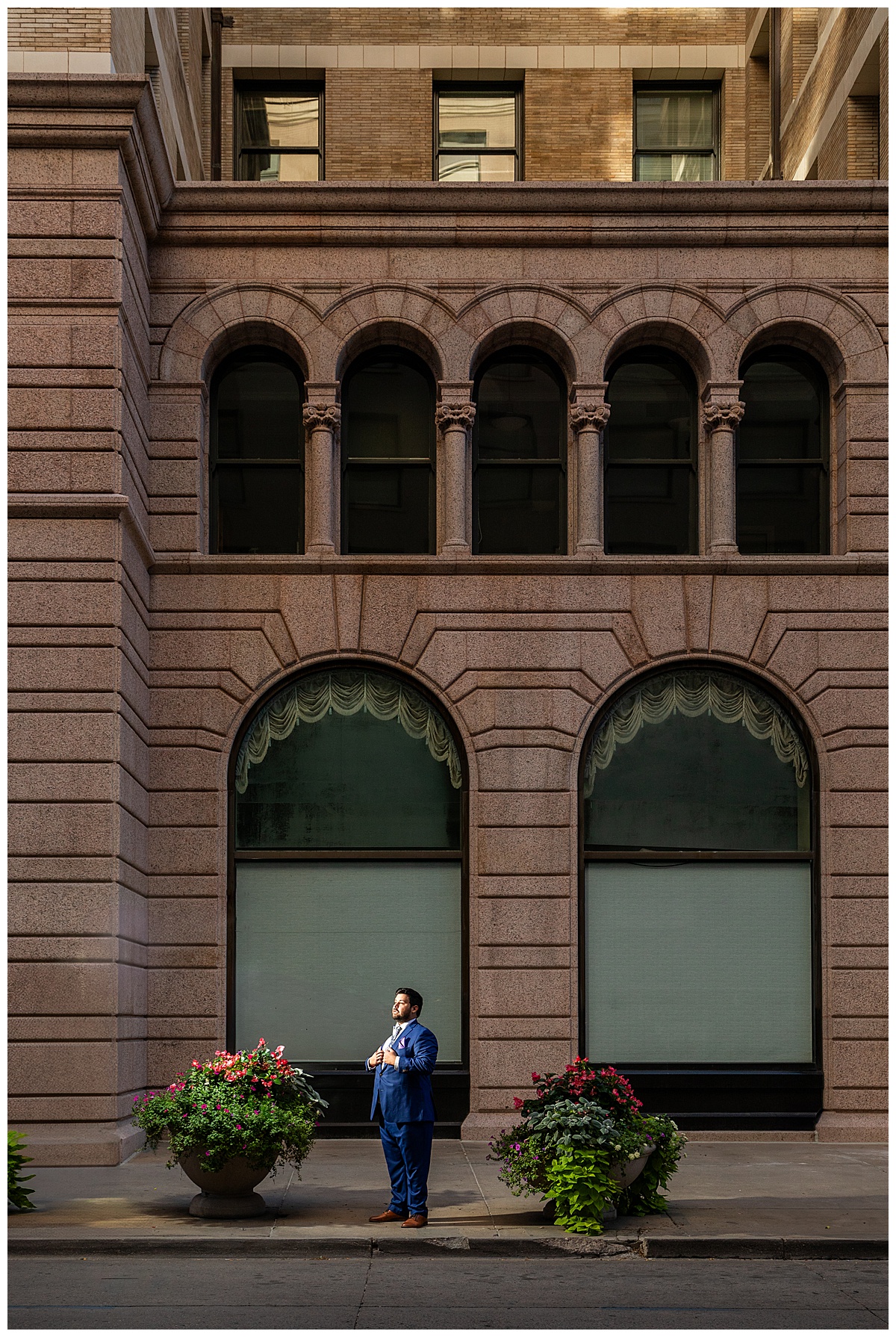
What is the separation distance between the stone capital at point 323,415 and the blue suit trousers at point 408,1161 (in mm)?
9625

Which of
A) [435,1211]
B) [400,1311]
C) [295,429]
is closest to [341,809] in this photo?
[295,429]

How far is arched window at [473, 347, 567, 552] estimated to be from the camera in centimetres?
1952

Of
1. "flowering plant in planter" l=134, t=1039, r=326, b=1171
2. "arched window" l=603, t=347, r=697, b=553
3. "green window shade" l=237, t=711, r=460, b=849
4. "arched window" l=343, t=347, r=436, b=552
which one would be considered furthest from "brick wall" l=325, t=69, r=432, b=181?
"flowering plant in planter" l=134, t=1039, r=326, b=1171

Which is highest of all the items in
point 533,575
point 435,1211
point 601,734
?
point 533,575

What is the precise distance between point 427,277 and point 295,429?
257cm

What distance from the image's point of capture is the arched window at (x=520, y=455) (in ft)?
64.0

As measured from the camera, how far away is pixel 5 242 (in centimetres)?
1645

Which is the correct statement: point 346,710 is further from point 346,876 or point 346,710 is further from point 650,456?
point 650,456

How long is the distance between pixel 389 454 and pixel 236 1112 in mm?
9836

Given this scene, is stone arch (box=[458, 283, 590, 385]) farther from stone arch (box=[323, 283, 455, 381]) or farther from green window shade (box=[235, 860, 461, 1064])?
green window shade (box=[235, 860, 461, 1064])

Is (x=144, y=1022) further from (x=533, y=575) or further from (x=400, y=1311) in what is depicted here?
(x=400, y=1311)

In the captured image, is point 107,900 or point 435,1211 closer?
point 435,1211

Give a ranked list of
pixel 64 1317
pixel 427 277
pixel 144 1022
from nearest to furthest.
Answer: pixel 64 1317 < pixel 144 1022 < pixel 427 277

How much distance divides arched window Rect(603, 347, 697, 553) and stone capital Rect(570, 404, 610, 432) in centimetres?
47
